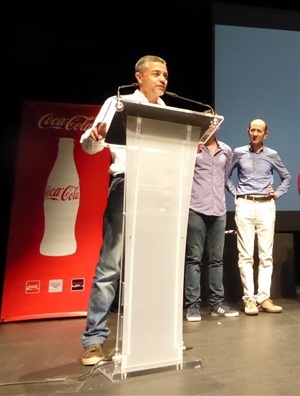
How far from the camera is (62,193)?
2.84 m

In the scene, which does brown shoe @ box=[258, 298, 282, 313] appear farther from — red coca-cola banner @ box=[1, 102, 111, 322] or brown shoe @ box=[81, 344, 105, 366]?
brown shoe @ box=[81, 344, 105, 366]

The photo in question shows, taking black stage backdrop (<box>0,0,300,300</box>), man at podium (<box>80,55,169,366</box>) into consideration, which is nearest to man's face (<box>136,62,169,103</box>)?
man at podium (<box>80,55,169,366</box>)

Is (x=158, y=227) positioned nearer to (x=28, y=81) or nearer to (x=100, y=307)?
(x=100, y=307)

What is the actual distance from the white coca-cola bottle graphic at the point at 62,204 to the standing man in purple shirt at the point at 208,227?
78cm

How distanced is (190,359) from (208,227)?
4.22ft

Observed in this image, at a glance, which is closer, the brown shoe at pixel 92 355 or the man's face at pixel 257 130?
the brown shoe at pixel 92 355

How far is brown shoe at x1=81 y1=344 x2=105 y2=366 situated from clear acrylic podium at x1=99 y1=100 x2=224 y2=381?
0.12 m

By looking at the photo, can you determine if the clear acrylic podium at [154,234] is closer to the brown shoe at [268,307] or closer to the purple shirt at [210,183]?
the purple shirt at [210,183]

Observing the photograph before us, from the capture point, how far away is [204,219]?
2906mm

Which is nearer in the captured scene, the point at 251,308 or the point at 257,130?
the point at 251,308

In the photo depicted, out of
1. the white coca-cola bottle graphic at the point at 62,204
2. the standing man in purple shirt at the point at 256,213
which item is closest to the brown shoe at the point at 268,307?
the standing man in purple shirt at the point at 256,213

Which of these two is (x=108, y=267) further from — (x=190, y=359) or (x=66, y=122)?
(x=66, y=122)

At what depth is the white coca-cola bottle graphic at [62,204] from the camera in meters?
2.80

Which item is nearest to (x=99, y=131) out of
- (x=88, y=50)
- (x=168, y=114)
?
(x=168, y=114)
